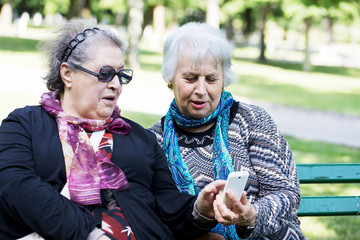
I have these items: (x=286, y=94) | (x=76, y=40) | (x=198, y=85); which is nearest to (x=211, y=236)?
(x=198, y=85)

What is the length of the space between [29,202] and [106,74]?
2.61ft

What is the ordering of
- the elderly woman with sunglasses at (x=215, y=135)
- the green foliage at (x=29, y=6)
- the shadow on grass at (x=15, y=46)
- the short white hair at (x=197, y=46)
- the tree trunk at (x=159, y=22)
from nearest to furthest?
the elderly woman with sunglasses at (x=215, y=135), the short white hair at (x=197, y=46), the shadow on grass at (x=15, y=46), the tree trunk at (x=159, y=22), the green foliage at (x=29, y=6)

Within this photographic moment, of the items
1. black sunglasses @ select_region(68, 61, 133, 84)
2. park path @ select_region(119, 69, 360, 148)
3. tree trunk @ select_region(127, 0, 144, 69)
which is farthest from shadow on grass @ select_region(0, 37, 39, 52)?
black sunglasses @ select_region(68, 61, 133, 84)

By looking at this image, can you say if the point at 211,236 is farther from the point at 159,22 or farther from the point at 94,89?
the point at 159,22

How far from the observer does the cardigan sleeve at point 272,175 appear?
121 inches

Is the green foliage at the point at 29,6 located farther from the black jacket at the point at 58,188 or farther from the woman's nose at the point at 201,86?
the black jacket at the point at 58,188

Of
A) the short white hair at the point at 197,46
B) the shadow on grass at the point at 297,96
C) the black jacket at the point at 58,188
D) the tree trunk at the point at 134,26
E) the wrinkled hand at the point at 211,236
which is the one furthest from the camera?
the tree trunk at the point at 134,26

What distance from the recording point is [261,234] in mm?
3010

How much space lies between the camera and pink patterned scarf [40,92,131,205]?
9.31ft

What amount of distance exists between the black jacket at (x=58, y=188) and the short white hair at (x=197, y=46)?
0.50 meters

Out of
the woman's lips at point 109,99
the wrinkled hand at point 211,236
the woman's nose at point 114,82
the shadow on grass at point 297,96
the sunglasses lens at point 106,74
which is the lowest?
the shadow on grass at point 297,96

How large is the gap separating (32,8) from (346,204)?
222 feet

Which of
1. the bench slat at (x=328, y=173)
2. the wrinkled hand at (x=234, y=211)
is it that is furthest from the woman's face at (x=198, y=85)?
the bench slat at (x=328, y=173)

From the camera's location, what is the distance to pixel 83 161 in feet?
9.46
